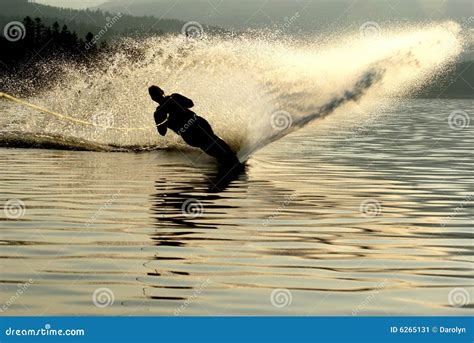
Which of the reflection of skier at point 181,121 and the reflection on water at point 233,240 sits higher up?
the reflection of skier at point 181,121

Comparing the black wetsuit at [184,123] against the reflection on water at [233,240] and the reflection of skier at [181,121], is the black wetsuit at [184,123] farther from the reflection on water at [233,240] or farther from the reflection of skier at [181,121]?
the reflection on water at [233,240]

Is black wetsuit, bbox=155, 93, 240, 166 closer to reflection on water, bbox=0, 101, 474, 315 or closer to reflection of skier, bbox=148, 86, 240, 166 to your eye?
reflection of skier, bbox=148, 86, 240, 166

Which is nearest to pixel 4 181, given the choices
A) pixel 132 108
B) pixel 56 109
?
pixel 132 108

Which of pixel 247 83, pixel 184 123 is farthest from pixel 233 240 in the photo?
pixel 247 83

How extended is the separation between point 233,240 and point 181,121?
12992 mm

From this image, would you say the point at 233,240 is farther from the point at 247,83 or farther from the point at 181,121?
the point at 247,83

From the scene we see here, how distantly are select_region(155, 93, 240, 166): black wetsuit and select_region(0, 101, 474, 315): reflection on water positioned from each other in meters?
0.80

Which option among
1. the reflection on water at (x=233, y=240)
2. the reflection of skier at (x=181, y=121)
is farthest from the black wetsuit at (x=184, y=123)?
the reflection on water at (x=233, y=240)

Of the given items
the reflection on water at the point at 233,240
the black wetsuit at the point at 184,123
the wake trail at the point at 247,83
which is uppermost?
the wake trail at the point at 247,83

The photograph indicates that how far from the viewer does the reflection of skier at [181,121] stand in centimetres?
2856

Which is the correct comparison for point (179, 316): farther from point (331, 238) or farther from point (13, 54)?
point (13, 54)

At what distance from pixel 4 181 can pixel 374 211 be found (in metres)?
9.11

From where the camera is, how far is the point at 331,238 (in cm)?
1689

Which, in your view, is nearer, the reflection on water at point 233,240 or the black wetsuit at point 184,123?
the reflection on water at point 233,240
